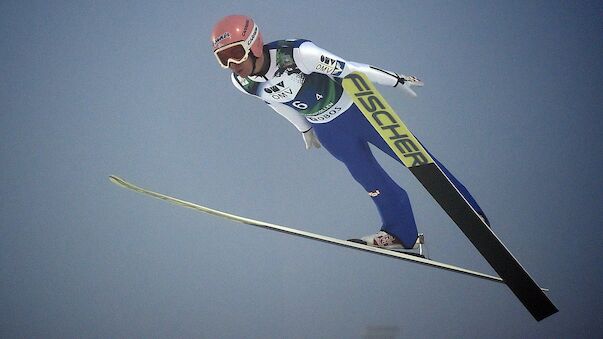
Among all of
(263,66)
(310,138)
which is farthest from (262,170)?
(263,66)

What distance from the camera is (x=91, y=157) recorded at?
2.82 m

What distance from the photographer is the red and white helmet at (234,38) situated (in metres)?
1.74

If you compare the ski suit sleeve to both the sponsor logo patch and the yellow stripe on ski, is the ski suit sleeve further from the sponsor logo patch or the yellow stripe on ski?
the yellow stripe on ski

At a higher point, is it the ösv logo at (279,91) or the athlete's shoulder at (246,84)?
the athlete's shoulder at (246,84)

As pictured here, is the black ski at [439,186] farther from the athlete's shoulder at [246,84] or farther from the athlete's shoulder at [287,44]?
the athlete's shoulder at [246,84]

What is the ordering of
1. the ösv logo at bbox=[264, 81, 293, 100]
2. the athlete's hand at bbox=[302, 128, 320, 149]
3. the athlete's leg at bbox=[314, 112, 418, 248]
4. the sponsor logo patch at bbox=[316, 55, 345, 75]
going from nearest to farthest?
the sponsor logo patch at bbox=[316, 55, 345, 75]
the ösv logo at bbox=[264, 81, 293, 100]
the athlete's leg at bbox=[314, 112, 418, 248]
the athlete's hand at bbox=[302, 128, 320, 149]

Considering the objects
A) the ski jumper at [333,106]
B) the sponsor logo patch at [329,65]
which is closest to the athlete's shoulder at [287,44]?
the ski jumper at [333,106]

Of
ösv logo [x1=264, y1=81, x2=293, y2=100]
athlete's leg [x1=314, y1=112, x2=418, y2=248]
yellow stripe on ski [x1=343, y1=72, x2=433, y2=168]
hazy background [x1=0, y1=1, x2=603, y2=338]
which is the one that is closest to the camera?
yellow stripe on ski [x1=343, y1=72, x2=433, y2=168]

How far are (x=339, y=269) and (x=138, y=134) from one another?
4.66 feet

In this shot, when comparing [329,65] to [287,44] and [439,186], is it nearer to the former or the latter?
[287,44]

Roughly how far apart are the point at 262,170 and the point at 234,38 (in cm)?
116

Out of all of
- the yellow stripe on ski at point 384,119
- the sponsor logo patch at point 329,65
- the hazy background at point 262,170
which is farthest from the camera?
the hazy background at point 262,170

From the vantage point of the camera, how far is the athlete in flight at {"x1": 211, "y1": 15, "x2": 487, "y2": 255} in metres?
1.78

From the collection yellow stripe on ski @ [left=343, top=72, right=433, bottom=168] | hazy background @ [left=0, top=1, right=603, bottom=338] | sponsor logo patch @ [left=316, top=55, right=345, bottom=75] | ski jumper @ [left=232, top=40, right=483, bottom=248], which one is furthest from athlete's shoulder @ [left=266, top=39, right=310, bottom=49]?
hazy background @ [left=0, top=1, right=603, bottom=338]
